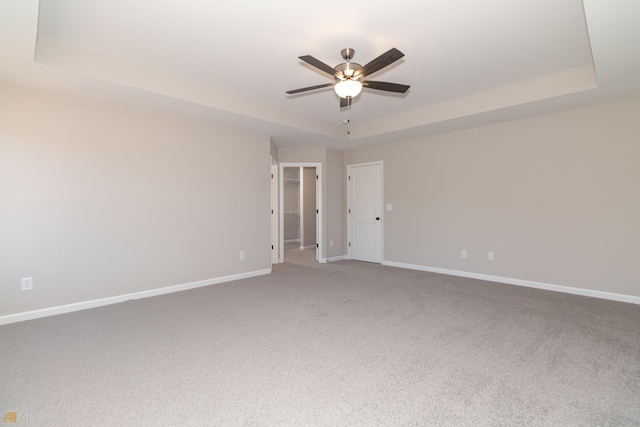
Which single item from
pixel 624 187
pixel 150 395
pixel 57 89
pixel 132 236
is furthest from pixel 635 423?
pixel 57 89

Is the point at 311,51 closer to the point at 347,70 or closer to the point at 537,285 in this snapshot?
the point at 347,70

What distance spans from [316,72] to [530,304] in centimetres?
361

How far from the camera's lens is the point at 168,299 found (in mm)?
3949

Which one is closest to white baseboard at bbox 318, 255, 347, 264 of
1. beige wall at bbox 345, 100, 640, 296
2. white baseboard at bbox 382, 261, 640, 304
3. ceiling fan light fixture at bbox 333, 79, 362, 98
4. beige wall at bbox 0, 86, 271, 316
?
beige wall at bbox 345, 100, 640, 296

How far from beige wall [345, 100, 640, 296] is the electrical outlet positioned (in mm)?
5344

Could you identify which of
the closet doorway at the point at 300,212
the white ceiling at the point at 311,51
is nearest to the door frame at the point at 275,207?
the closet doorway at the point at 300,212

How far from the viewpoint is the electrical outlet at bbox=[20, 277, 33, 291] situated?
10.8 ft

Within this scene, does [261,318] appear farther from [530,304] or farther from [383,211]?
[383,211]

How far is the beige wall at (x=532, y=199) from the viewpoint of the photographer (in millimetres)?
3822

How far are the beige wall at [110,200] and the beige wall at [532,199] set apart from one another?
3.17 m

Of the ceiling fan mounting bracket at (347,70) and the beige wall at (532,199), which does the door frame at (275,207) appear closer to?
the beige wall at (532,199)

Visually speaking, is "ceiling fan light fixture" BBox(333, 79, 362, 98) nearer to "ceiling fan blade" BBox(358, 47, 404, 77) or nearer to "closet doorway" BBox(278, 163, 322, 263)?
"ceiling fan blade" BBox(358, 47, 404, 77)

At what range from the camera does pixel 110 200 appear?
3.80 metres

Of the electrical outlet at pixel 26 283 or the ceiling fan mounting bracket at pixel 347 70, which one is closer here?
the ceiling fan mounting bracket at pixel 347 70
